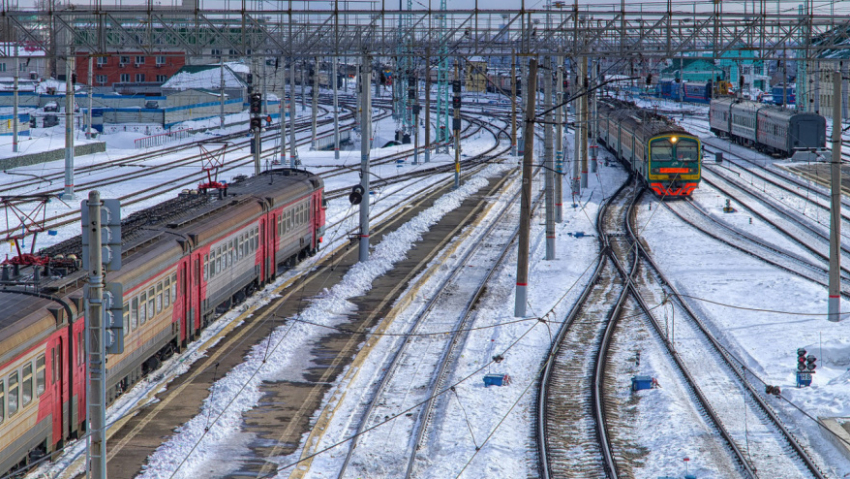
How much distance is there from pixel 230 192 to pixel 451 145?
48361mm

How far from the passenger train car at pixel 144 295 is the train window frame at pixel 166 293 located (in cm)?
2

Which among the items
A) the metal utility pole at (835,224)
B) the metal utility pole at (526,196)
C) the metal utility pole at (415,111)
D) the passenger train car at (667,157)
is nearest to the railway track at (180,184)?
the metal utility pole at (415,111)

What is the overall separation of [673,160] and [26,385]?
1324 inches

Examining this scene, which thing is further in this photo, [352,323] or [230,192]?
[230,192]

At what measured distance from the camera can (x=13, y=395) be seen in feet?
37.3

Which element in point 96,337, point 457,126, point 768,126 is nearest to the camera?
point 96,337

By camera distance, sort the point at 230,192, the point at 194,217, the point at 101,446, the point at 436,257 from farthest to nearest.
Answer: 1. the point at 436,257
2. the point at 230,192
3. the point at 194,217
4. the point at 101,446

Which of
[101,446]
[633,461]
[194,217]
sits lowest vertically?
[633,461]

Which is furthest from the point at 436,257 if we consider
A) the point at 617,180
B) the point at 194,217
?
the point at 617,180

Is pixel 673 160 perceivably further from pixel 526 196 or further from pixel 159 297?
pixel 159 297

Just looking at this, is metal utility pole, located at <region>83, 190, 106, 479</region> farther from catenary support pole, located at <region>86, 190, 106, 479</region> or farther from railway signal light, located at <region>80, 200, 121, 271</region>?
railway signal light, located at <region>80, 200, 121, 271</region>

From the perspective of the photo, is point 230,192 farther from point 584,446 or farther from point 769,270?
Result: point 769,270

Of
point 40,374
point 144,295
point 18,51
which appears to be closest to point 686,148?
point 144,295

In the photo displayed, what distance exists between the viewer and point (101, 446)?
986 cm
